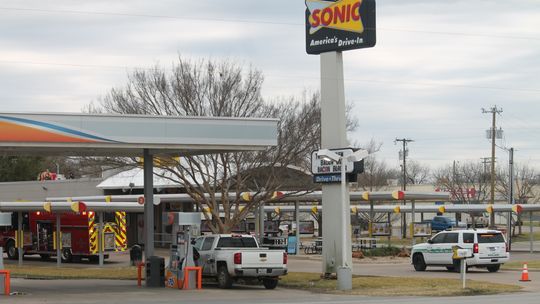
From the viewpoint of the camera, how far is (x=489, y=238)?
35.5 metres

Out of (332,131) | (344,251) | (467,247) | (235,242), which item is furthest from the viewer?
(467,247)

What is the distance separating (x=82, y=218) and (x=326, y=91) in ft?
60.8

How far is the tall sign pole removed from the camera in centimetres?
3030

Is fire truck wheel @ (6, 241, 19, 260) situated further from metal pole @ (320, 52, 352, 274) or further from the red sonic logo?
the red sonic logo

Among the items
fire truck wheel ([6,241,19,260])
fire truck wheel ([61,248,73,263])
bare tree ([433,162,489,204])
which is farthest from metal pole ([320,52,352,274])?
bare tree ([433,162,489,204])

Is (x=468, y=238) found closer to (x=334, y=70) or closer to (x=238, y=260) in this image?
(x=334, y=70)

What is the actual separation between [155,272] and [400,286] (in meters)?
7.93

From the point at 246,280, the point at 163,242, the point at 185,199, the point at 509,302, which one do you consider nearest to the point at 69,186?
the point at 163,242

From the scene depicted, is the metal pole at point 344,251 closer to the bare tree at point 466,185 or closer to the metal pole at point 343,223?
the metal pole at point 343,223

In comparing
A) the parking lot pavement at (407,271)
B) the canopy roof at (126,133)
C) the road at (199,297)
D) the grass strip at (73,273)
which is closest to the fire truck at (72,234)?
the grass strip at (73,273)

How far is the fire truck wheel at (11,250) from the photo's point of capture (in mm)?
48584

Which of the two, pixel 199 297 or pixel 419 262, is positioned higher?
pixel 199 297

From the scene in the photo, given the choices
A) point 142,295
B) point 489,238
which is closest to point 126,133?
point 142,295

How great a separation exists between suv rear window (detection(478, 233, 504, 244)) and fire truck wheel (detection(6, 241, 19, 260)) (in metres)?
25.8
